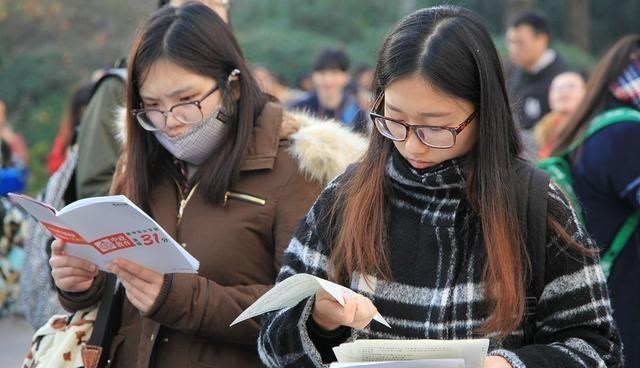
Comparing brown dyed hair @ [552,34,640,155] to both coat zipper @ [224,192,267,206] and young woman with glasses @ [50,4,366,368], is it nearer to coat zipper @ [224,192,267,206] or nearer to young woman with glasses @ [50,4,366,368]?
young woman with glasses @ [50,4,366,368]

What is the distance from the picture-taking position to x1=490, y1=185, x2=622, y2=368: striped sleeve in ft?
8.95

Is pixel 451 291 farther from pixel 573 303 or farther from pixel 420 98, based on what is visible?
pixel 420 98

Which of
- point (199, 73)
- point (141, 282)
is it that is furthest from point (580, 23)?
point (141, 282)

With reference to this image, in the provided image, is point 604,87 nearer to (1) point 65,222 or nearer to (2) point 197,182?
(2) point 197,182

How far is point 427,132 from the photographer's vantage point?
2764mm

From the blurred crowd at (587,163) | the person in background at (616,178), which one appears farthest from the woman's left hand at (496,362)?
the person in background at (616,178)

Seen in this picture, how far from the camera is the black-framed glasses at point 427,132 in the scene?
276cm

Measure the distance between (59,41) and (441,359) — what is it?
1349cm

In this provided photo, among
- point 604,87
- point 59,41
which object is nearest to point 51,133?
point 59,41

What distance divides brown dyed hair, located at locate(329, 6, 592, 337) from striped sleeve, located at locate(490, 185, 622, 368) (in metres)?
0.05

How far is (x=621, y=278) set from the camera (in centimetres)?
457

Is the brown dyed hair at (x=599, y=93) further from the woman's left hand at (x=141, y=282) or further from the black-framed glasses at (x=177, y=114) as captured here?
the woman's left hand at (x=141, y=282)

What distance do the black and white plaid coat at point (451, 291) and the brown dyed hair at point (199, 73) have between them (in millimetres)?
875

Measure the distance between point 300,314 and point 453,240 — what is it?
18.0 inches
